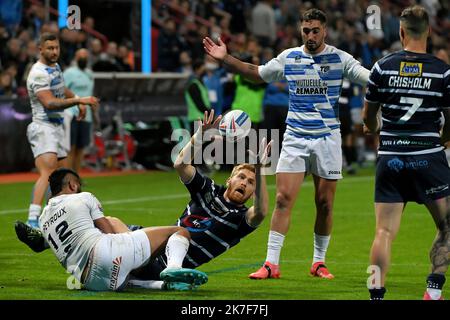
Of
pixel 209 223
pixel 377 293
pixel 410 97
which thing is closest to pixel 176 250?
pixel 209 223

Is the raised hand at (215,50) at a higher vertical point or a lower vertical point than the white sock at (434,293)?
higher

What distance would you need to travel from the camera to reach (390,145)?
832 centimetres

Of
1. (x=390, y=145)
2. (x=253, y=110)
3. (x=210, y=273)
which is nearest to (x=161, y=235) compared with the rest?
(x=210, y=273)

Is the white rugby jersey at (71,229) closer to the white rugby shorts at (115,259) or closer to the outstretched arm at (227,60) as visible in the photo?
the white rugby shorts at (115,259)

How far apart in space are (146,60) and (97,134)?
3.69 metres

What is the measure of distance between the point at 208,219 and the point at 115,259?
1117mm

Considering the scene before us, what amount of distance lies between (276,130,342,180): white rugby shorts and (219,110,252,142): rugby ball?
17.8 inches

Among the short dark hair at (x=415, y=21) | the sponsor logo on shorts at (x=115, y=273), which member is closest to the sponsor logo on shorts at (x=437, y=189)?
the short dark hair at (x=415, y=21)

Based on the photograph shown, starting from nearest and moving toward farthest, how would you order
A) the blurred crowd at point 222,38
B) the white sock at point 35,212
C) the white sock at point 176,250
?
the white sock at point 176,250
the white sock at point 35,212
the blurred crowd at point 222,38

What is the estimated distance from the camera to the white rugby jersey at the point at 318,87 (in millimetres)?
10398

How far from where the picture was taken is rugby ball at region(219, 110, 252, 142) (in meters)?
10.1

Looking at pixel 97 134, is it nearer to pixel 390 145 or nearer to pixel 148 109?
pixel 148 109

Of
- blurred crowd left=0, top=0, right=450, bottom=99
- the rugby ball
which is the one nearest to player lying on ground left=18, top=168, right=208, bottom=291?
the rugby ball

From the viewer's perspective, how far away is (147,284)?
952 centimetres
